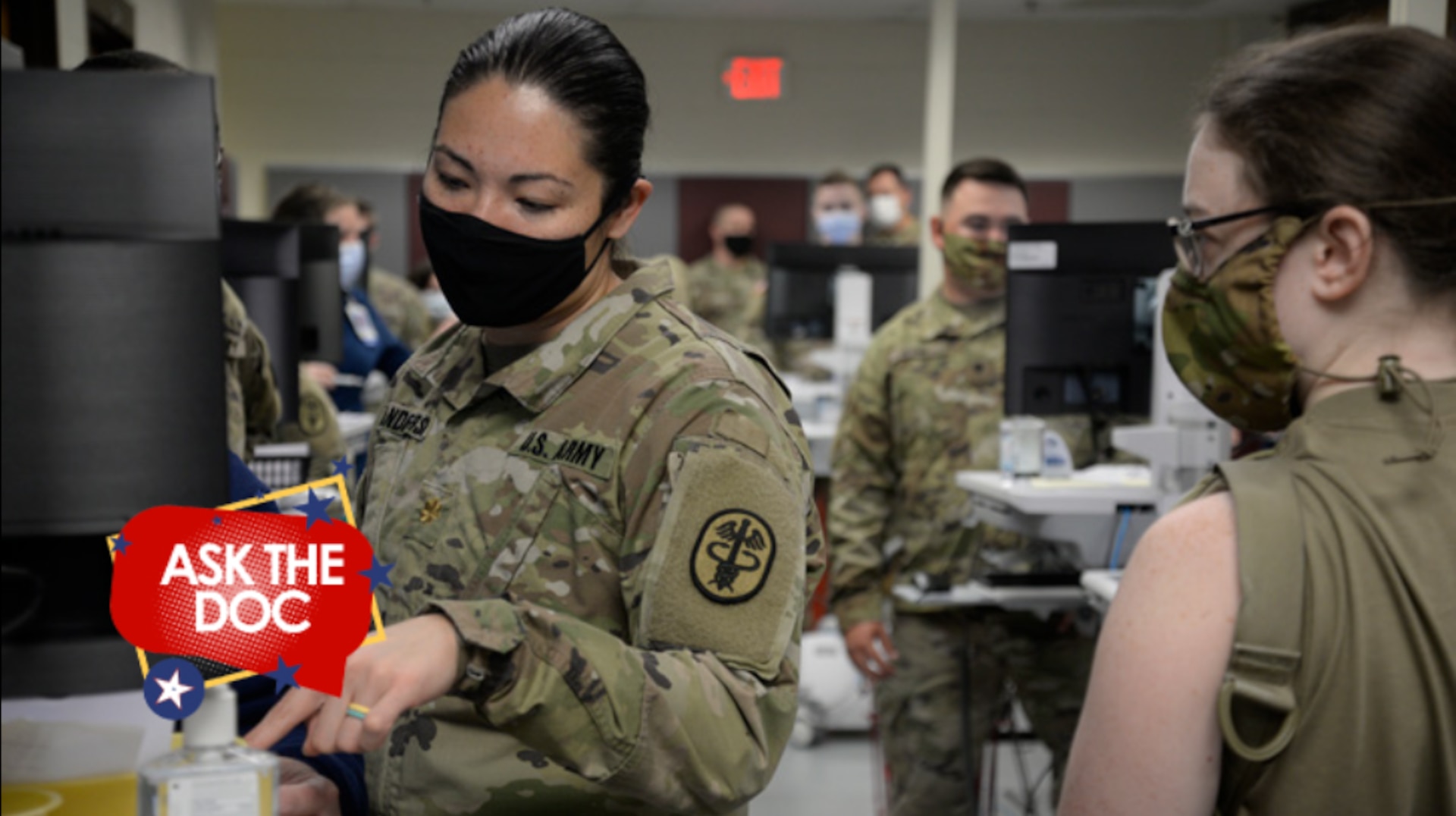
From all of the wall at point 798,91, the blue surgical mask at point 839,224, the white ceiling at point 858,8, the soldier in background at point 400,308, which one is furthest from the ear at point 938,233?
the wall at point 798,91

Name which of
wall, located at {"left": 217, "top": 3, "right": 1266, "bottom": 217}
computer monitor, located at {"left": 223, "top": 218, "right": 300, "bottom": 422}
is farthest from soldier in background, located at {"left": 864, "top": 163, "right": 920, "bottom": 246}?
computer monitor, located at {"left": 223, "top": 218, "right": 300, "bottom": 422}

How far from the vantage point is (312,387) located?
3.48 metres

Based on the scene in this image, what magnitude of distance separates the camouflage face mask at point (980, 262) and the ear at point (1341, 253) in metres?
2.13

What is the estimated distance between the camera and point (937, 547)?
3041mm

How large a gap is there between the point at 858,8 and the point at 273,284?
7074 mm

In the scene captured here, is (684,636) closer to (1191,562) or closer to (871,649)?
(1191,562)

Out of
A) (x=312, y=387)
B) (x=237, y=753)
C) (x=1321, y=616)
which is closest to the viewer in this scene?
(x=237, y=753)

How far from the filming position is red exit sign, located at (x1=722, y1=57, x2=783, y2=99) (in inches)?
385

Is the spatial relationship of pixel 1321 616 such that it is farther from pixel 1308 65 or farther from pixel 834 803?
pixel 834 803

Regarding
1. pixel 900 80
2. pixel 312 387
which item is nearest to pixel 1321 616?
pixel 312 387

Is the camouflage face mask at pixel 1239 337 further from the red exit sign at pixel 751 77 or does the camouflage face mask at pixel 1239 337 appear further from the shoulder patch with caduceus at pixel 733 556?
the red exit sign at pixel 751 77

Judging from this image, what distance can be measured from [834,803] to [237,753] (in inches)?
132

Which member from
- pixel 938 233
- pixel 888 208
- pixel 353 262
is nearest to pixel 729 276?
pixel 888 208

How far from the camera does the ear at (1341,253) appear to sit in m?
0.97
